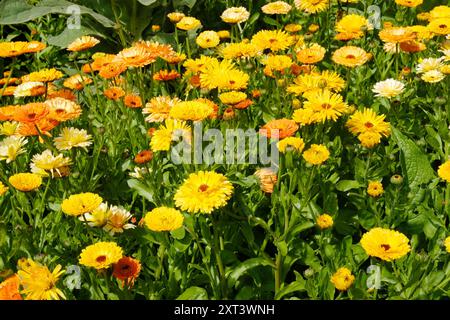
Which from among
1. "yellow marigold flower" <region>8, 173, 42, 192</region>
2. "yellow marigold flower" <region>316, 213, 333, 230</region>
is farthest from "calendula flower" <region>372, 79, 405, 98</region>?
"yellow marigold flower" <region>8, 173, 42, 192</region>

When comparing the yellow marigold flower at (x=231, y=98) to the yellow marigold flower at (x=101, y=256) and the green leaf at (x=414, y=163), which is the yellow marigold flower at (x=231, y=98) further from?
the yellow marigold flower at (x=101, y=256)

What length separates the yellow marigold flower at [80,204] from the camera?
204 centimetres

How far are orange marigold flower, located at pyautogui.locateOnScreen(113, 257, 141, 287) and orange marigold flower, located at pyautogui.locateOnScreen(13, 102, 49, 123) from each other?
2.25 ft

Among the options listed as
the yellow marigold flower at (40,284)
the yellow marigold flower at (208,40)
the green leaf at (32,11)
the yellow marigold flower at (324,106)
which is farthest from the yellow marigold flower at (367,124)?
the green leaf at (32,11)

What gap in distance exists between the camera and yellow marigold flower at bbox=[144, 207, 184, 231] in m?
1.97

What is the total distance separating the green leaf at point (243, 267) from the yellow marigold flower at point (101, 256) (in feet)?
1.30

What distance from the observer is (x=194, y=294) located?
79.0 inches

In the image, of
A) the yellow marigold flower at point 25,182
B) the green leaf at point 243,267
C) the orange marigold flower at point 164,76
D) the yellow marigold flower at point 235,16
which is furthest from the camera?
the yellow marigold flower at point 235,16

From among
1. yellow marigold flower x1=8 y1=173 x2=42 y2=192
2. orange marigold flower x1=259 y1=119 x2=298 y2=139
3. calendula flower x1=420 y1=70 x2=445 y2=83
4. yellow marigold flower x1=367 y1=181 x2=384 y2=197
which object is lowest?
yellow marigold flower x1=367 y1=181 x2=384 y2=197

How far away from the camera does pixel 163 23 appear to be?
167 inches

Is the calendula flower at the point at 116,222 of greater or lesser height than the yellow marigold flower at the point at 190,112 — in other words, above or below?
below

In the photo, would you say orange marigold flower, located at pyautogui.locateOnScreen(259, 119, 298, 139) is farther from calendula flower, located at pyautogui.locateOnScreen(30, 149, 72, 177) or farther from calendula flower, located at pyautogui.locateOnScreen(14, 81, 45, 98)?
calendula flower, located at pyautogui.locateOnScreen(14, 81, 45, 98)

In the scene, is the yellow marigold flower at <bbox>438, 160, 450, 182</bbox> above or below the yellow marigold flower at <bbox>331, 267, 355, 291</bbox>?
above
